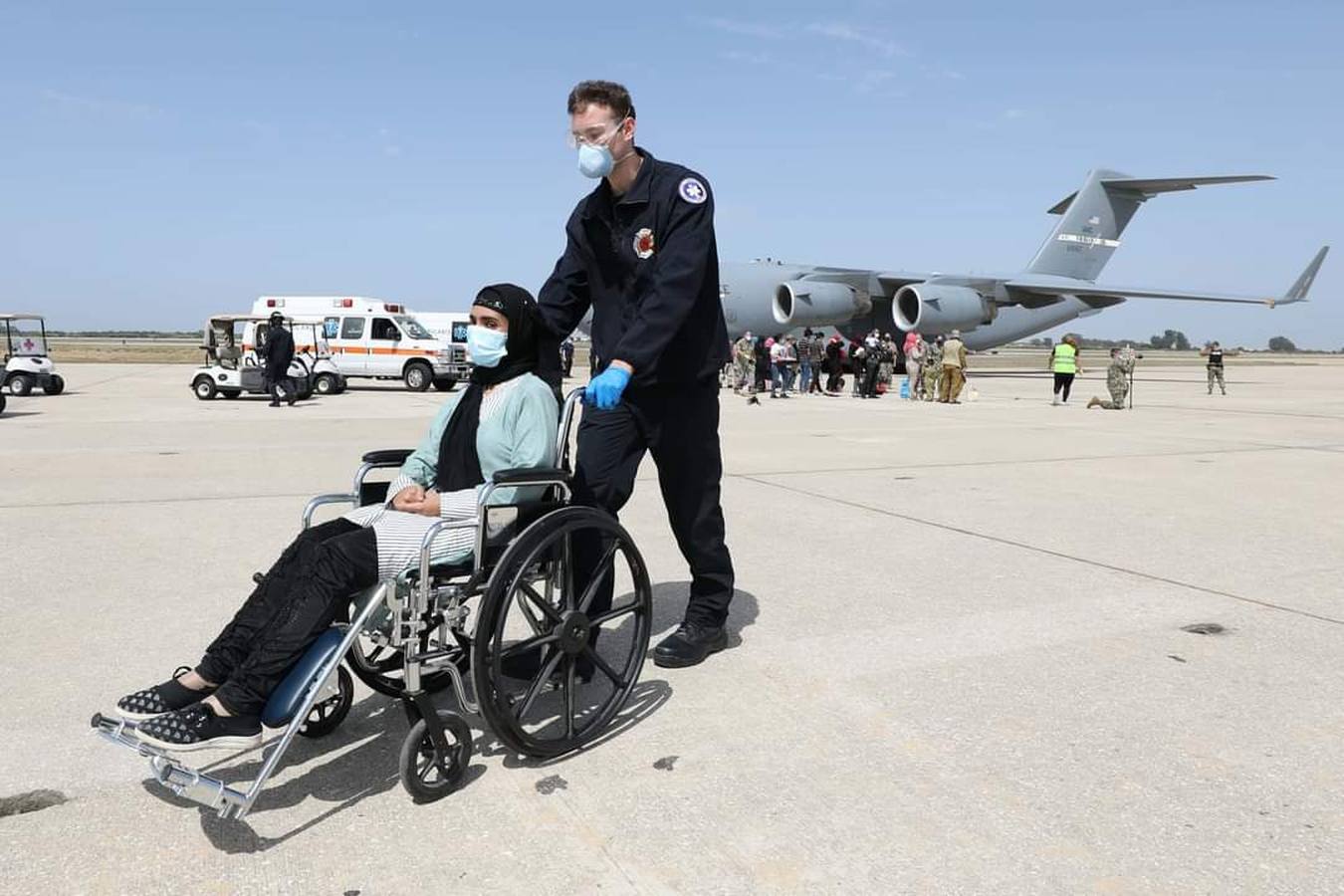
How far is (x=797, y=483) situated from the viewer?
7.97 metres

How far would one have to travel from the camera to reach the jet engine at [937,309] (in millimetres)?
24875

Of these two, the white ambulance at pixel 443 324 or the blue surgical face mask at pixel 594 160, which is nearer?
the blue surgical face mask at pixel 594 160

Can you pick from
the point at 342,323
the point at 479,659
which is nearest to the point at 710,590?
the point at 479,659

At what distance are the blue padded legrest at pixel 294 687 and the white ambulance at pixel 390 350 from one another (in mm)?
20179

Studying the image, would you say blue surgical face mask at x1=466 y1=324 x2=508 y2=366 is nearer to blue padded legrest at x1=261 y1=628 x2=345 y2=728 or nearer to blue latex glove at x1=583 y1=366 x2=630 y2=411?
blue latex glove at x1=583 y1=366 x2=630 y2=411

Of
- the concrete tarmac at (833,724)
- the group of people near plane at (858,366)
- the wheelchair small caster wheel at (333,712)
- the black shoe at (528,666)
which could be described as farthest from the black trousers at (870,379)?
the wheelchair small caster wheel at (333,712)

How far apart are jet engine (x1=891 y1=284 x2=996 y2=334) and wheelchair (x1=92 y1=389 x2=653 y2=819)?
2289cm

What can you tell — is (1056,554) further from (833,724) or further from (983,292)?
(983,292)

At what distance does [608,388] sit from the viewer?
9.71ft

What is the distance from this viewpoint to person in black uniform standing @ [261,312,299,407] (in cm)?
1652

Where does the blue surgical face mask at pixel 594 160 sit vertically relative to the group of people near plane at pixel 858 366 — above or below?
above

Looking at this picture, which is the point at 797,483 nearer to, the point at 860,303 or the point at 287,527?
the point at 287,527

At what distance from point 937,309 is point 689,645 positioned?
22.7 m

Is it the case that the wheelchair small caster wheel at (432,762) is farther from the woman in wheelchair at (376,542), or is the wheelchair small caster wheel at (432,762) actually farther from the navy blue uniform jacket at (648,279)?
the navy blue uniform jacket at (648,279)
